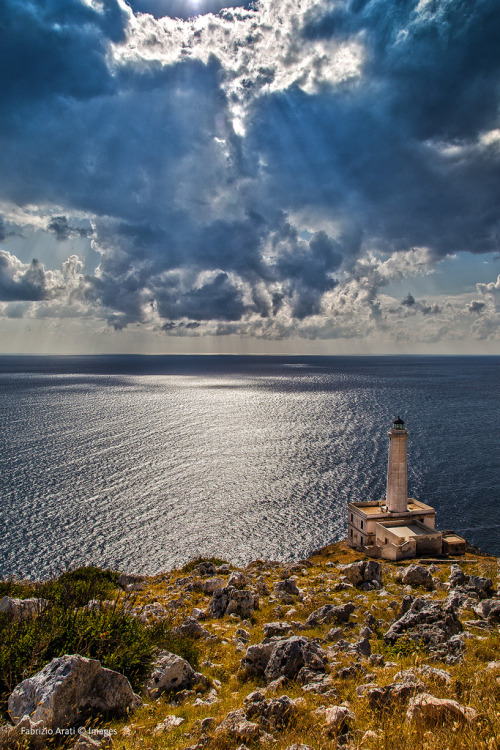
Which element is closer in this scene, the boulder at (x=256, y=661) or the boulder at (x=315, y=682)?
the boulder at (x=315, y=682)

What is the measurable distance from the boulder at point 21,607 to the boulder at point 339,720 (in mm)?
11303

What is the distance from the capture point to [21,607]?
611 inches

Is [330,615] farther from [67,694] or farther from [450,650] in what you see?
[67,694]

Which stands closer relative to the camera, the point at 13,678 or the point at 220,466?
the point at 13,678

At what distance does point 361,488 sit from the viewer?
67.6m

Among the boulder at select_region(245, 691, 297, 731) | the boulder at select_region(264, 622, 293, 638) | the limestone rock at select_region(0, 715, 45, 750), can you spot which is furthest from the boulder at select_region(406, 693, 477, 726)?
the boulder at select_region(264, 622, 293, 638)

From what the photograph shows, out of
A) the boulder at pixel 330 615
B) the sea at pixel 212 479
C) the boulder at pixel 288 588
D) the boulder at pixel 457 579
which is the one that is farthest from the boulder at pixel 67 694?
the sea at pixel 212 479

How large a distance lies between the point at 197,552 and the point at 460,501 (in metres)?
40.5

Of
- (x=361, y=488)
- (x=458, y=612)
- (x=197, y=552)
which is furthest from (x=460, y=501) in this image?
(x=458, y=612)

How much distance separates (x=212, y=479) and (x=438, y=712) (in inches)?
2759

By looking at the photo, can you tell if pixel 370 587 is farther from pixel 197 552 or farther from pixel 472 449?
pixel 472 449

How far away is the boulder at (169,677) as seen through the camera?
1200 cm

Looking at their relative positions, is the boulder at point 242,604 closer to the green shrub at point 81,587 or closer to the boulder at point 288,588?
the boulder at point 288,588

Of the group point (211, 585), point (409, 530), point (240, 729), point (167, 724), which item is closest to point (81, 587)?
point (211, 585)
